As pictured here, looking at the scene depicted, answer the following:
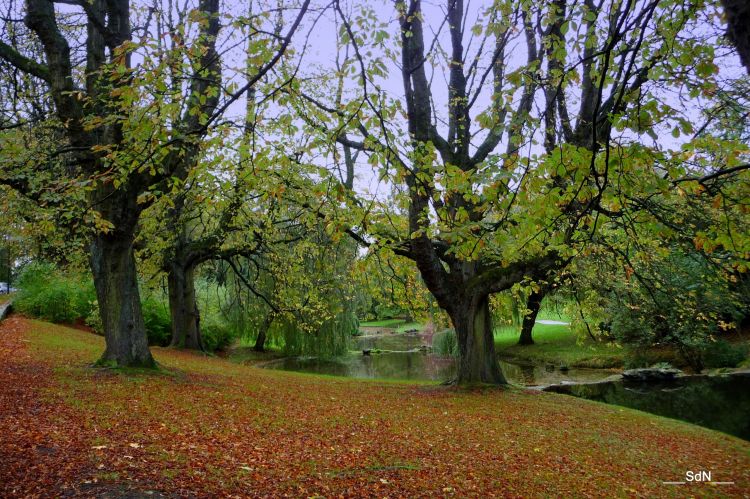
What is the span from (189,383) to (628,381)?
1563 centimetres

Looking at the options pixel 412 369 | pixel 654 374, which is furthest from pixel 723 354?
pixel 412 369

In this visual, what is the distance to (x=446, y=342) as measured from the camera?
2352cm

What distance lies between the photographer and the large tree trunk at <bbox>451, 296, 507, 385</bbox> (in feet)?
36.7

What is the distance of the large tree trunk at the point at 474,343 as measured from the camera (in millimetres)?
11180

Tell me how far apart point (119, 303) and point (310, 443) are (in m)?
5.47

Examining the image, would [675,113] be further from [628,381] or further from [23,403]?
[628,381]

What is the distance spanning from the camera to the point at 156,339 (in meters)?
22.1

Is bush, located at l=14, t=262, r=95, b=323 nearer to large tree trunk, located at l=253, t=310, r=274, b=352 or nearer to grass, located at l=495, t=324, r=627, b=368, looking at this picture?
large tree trunk, located at l=253, t=310, r=274, b=352

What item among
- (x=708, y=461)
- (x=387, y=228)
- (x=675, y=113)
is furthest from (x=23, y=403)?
(x=708, y=461)

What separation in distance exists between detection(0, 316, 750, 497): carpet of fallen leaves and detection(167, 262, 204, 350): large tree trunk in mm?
8576

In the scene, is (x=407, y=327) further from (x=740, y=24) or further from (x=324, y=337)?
(x=740, y=24)

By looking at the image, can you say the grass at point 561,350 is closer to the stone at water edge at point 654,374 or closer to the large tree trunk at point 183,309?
the stone at water edge at point 654,374

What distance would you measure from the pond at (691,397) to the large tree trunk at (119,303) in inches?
484

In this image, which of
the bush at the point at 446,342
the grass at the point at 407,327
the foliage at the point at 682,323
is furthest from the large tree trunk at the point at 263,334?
the grass at the point at 407,327
